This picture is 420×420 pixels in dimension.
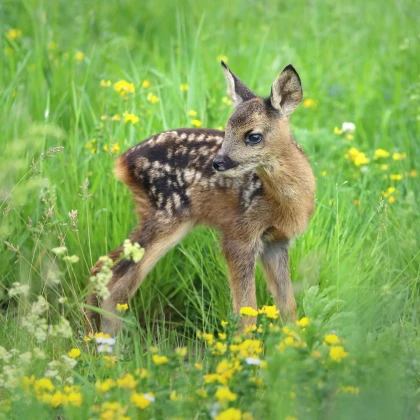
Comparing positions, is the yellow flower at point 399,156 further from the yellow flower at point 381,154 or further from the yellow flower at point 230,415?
the yellow flower at point 230,415

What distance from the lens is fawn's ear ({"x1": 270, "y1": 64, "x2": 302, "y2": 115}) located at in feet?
16.7

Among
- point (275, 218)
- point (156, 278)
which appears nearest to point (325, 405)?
point (275, 218)

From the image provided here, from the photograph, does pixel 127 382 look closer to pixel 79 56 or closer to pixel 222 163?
pixel 222 163

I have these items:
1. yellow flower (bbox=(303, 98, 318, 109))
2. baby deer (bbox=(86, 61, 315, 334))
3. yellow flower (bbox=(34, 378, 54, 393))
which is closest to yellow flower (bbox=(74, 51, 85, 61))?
yellow flower (bbox=(303, 98, 318, 109))

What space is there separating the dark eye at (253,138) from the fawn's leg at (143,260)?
627 millimetres

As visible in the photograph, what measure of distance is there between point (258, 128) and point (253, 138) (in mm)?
63

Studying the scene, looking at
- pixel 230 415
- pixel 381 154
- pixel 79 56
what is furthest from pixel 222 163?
pixel 79 56

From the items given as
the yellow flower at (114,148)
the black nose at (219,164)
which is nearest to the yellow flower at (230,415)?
the black nose at (219,164)

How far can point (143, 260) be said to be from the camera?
207 inches

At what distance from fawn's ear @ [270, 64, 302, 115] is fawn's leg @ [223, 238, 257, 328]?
0.80 meters

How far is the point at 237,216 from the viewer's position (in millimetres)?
5223

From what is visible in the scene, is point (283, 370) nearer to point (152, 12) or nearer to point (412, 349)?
point (412, 349)

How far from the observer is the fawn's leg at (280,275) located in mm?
5230

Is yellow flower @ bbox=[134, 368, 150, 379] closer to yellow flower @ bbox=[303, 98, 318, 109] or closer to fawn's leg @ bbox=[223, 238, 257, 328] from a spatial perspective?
fawn's leg @ bbox=[223, 238, 257, 328]
